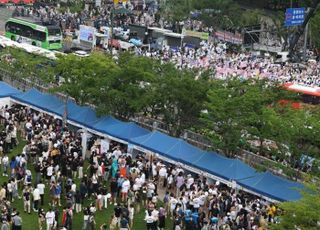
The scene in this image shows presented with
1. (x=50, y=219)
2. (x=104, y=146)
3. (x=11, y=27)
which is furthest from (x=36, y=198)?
(x=11, y=27)

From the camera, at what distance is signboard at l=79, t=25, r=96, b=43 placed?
5556 centimetres

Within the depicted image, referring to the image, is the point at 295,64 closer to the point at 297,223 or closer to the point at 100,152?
the point at 100,152

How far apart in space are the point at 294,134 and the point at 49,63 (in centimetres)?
1827

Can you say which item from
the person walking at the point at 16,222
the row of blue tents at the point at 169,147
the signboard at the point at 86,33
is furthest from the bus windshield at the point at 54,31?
the person walking at the point at 16,222

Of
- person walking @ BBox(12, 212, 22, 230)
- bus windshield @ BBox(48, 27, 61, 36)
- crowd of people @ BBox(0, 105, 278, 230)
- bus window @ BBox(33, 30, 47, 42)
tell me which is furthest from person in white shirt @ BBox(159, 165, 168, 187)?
bus windshield @ BBox(48, 27, 61, 36)

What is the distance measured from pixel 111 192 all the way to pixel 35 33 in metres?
31.7

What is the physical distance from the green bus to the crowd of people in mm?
25312

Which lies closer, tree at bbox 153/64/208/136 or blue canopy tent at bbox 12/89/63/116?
tree at bbox 153/64/208/136

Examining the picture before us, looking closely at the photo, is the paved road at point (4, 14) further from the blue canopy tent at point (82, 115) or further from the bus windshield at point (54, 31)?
the blue canopy tent at point (82, 115)

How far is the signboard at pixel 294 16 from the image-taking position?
181 feet

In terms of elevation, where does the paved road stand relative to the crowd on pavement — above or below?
below

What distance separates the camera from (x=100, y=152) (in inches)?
1097

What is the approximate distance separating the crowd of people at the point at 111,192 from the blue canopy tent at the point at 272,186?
0.41 meters

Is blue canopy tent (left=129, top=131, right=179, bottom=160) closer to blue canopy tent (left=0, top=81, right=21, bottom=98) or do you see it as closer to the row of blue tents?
the row of blue tents
